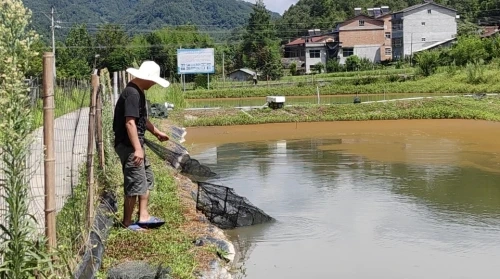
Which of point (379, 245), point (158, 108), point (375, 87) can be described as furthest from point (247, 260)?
point (375, 87)

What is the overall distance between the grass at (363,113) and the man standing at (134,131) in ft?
56.5

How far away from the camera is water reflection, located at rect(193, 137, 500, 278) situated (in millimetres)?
6574

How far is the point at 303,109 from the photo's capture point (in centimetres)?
2508

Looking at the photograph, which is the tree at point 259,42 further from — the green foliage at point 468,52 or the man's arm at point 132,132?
the man's arm at point 132,132

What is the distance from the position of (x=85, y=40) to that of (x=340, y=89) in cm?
3505

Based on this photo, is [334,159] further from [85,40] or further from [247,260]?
[85,40]

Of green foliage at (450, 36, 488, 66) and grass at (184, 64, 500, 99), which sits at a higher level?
green foliage at (450, 36, 488, 66)

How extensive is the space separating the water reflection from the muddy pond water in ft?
0.04

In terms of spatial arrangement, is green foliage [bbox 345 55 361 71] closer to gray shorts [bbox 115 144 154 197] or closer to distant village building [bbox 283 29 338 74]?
distant village building [bbox 283 29 338 74]

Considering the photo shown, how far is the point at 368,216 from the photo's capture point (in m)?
8.52

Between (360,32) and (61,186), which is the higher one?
(360,32)

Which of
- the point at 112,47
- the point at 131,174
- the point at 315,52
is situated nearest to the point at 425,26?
the point at 315,52

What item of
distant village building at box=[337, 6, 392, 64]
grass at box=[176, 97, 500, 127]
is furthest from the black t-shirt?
distant village building at box=[337, 6, 392, 64]

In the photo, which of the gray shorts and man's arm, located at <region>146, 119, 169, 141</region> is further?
man's arm, located at <region>146, 119, 169, 141</region>
